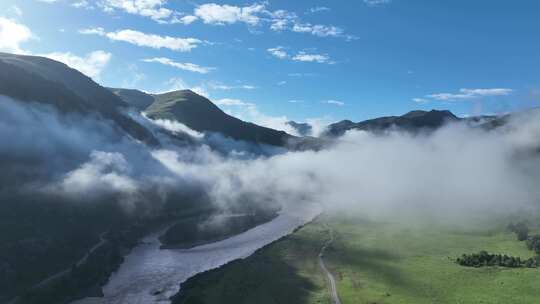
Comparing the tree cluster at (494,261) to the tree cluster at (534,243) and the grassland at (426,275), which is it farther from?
the tree cluster at (534,243)

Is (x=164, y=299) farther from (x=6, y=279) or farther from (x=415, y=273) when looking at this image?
(x=415, y=273)

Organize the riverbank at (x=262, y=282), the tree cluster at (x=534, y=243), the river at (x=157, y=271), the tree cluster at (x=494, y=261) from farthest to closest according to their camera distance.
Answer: the tree cluster at (x=534, y=243)
the tree cluster at (x=494, y=261)
the river at (x=157, y=271)
the riverbank at (x=262, y=282)

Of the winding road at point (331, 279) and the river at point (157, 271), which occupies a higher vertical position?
the winding road at point (331, 279)

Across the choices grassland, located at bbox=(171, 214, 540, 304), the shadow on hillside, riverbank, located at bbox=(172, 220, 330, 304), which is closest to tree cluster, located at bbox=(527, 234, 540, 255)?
grassland, located at bbox=(171, 214, 540, 304)

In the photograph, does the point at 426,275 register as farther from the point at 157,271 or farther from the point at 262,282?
the point at 157,271

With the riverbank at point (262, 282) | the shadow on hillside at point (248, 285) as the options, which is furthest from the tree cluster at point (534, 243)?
the shadow on hillside at point (248, 285)

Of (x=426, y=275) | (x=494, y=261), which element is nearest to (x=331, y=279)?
(x=426, y=275)

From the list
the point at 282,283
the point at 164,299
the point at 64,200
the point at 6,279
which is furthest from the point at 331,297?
the point at 64,200
